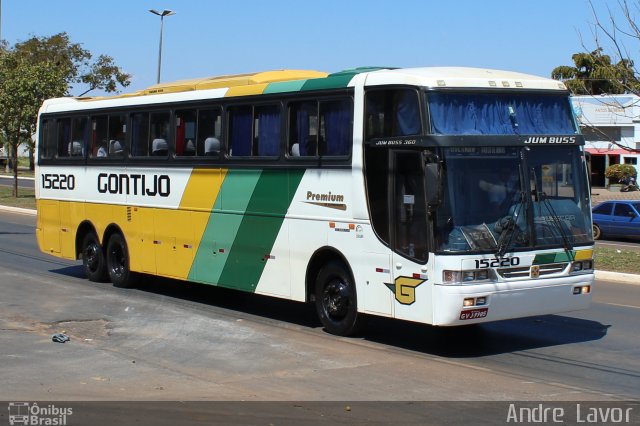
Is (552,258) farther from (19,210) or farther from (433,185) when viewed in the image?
(19,210)

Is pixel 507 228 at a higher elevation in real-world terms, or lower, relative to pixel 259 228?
higher

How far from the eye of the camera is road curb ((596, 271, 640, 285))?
18203mm

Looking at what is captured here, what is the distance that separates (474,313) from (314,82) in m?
3.88

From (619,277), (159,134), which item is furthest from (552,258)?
(619,277)

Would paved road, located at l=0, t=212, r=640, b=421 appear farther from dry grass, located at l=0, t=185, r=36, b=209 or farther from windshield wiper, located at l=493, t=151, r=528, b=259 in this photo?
dry grass, located at l=0, t=185, r=36, b=209

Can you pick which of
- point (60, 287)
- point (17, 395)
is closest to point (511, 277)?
point (17, 395)

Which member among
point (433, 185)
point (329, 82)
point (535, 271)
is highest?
point (329, 82)

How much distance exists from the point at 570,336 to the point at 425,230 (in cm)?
306

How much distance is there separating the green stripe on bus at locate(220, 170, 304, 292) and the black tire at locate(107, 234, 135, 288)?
3.26m

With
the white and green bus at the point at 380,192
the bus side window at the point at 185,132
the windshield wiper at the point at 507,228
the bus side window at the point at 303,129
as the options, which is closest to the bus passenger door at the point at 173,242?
the white and green bus at the point at 380,192

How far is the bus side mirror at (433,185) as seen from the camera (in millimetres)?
9844

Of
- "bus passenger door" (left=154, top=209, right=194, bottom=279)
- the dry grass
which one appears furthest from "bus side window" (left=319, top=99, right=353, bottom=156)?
the dry grass

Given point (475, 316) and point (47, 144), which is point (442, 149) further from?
point (47, 144)

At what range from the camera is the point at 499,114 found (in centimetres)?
1057
